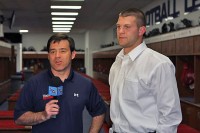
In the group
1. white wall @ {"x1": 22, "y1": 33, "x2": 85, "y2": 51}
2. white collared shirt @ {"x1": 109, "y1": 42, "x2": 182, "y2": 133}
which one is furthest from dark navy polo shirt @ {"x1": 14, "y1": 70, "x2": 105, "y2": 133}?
white wall @ {"x1": 22, "y1": 33, "x2": 85, "y2": 51}

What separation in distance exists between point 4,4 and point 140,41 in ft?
36.9

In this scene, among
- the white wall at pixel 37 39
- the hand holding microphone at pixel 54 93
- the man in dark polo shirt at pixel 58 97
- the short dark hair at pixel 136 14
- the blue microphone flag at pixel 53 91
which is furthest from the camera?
the white wall at pixel 37 39

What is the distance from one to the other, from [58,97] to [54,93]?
0.13m

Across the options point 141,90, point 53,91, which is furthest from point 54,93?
point 141,90

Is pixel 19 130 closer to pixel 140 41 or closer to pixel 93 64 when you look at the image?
pixel 140 41

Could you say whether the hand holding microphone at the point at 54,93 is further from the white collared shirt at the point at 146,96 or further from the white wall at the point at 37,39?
the white wall at the point at 37,39

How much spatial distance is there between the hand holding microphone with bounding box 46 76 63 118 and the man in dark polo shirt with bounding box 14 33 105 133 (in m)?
0.06

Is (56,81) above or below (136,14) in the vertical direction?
below

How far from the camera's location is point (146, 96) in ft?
7.69

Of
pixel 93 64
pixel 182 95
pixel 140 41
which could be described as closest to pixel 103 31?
pixel 93 64

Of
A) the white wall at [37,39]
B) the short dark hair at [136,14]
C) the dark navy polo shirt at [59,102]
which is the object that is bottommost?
the dark navy polo shirt at [59,102]

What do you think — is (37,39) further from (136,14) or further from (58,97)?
(58,97)

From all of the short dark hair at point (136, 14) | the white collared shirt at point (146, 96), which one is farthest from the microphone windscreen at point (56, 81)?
the short dark hair at point (136, 14)

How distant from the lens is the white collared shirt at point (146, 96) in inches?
89.7
